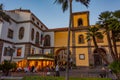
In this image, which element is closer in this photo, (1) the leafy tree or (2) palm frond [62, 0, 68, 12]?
(1) the leafy tree

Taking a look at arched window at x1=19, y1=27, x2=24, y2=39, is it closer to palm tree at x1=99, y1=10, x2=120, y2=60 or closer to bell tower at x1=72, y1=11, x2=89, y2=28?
bell tower at x1=72, y1=11, x2=89, y2=28

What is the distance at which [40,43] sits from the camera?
41844 millimetres

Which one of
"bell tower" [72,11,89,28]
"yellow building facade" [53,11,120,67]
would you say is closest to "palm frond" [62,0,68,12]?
"yellow building facade" [53,11,120,67]

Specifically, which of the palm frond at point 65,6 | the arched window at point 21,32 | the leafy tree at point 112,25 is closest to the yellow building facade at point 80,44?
the arched window at point 21,32

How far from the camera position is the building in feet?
110

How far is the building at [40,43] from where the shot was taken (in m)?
33.6

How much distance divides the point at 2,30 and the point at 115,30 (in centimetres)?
2326

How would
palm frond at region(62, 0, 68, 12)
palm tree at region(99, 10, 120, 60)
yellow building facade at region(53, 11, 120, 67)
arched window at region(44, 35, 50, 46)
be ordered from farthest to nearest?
arched window at region(44, 35, 50, 46) → yellow building facade at region(53, 11, 120, 67) → palm frond at region(62, 0, 68, 12) → palm tree at region(99, 10, 120, 60)

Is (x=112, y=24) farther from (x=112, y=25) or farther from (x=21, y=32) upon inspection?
(x=21, y=32)

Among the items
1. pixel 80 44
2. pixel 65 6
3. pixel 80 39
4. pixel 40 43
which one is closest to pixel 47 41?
pixel 40 43

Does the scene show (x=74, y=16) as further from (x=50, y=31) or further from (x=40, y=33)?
(x=40, y=33)

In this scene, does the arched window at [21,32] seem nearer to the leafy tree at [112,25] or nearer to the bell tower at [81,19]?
the bell tower at [81,19]

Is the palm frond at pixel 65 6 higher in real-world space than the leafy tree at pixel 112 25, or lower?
higher

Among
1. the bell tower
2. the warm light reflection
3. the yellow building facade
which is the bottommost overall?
the warm light reflection
